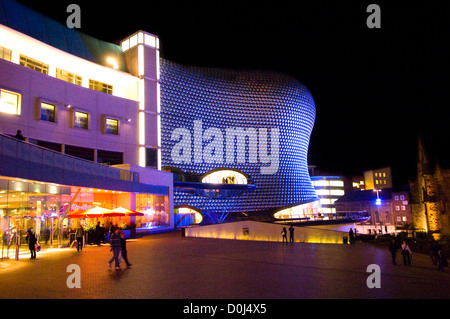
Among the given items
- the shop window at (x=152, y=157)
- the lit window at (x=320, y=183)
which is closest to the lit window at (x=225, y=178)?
the shop window at (x=152, y=157)

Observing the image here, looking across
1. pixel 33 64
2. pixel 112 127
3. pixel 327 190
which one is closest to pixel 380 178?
pixel 327 190

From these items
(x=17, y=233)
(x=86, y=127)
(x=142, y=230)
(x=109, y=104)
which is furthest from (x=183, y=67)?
(x=17, y=233)

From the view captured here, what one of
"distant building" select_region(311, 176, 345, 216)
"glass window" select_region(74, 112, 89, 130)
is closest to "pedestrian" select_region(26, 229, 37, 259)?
"glass window" select_region(74, 112, 89, 130)

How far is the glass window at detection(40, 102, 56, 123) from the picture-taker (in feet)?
90.9

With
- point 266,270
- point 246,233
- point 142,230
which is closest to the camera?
point 266,270

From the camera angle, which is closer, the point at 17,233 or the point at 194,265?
the point at 194,265

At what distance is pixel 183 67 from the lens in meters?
52.2

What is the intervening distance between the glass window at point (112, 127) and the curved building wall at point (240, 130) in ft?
42.6

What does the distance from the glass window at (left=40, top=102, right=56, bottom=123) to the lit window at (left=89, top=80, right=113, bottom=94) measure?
6865 mm

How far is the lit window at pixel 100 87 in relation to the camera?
34.8m

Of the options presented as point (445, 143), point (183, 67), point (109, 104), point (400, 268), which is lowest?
point (400, 268)
